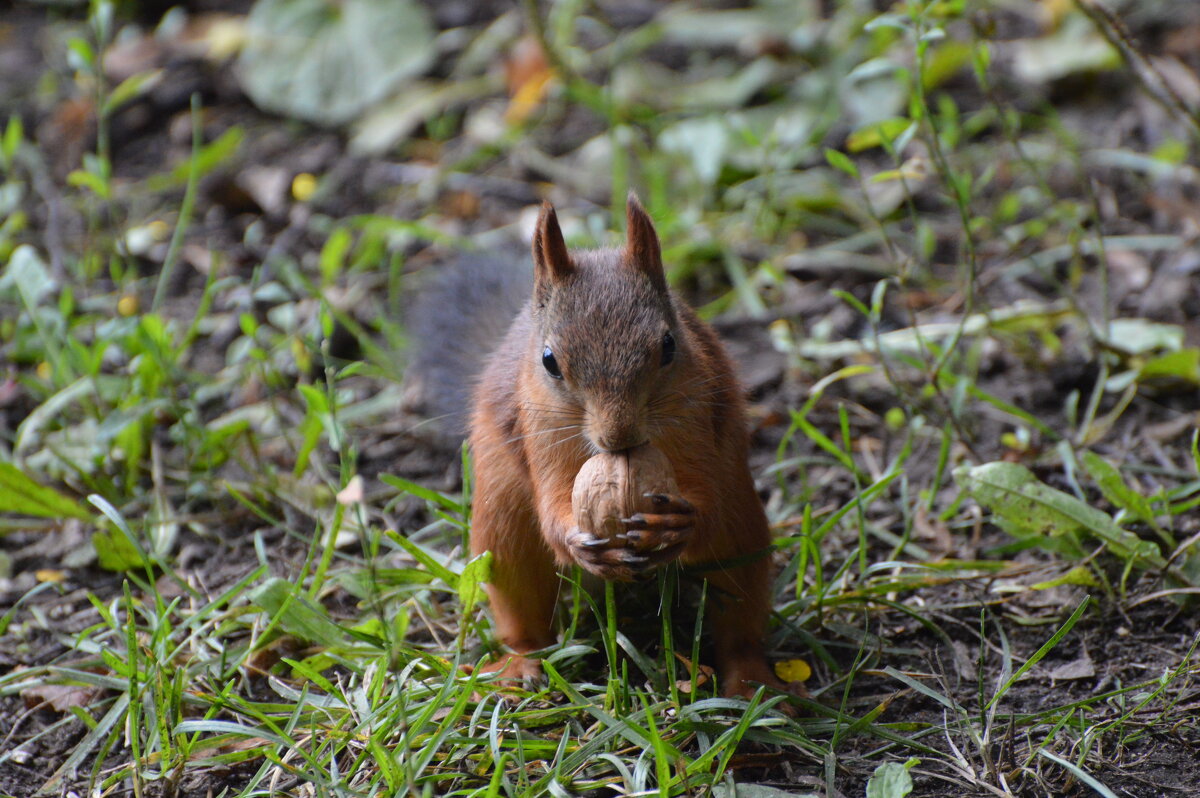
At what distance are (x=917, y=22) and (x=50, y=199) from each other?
3294mm

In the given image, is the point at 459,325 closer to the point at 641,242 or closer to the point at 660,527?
the point at 641,242

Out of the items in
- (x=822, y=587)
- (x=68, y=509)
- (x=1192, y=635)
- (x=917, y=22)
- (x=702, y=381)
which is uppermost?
(x=917, y=22)

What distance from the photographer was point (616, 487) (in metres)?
1.99

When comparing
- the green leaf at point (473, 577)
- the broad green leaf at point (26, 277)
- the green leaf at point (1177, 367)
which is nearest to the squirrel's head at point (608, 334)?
the green leaf at point (473, 577)

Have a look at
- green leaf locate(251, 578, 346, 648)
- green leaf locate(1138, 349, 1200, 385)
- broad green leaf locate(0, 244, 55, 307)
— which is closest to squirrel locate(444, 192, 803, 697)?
green leaf locate(251, 578, 346, 648)

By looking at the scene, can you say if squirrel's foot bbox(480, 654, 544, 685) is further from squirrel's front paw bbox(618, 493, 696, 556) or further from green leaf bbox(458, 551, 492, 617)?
squirrel's front paw bbox(618, 493, 696, 556)

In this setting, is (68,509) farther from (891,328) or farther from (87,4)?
(87,4)

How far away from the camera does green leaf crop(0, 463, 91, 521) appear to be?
2771 millimetres

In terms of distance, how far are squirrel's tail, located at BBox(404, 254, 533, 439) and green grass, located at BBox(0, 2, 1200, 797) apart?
0.25 meters

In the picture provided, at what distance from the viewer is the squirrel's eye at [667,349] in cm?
212

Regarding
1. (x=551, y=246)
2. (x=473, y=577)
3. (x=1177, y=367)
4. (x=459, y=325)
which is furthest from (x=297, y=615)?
(x=1177, y=367)

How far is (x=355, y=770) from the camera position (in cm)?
200

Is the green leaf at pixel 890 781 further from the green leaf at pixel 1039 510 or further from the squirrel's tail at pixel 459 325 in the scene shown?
the squirrel's tail at pixel 459 325

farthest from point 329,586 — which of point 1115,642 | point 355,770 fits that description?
point 1115,642
